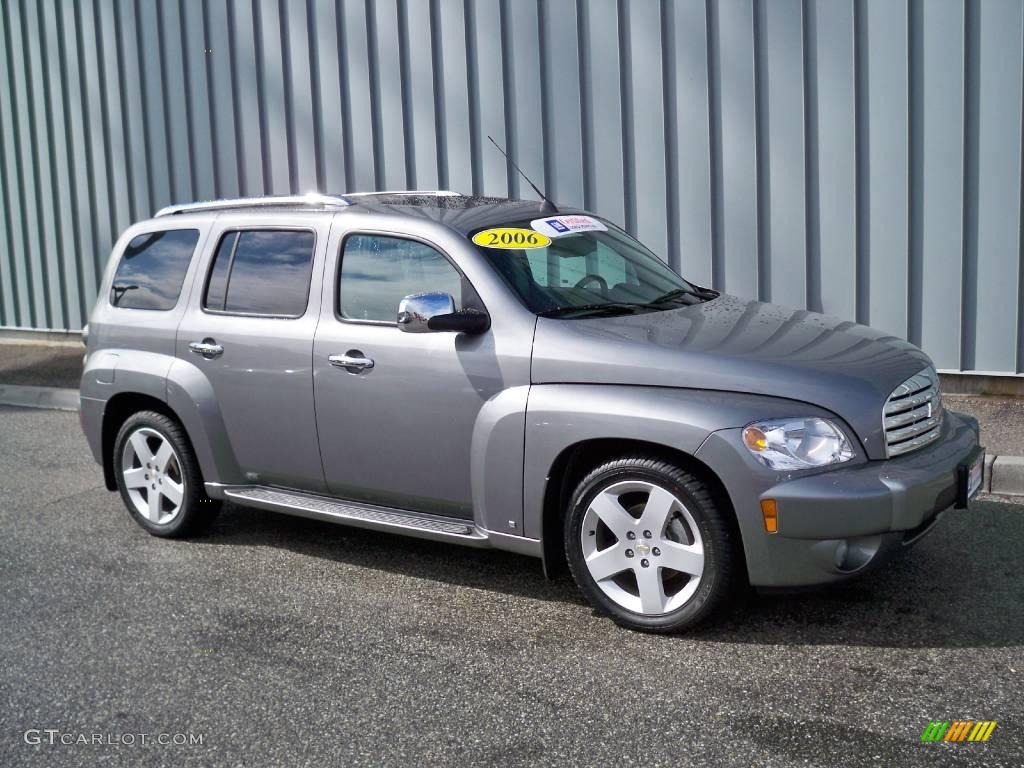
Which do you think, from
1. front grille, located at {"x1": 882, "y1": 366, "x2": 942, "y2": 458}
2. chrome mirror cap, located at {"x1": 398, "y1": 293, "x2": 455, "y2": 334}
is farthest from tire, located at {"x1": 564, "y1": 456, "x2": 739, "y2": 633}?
chrome mirror cap, located at {"x1": 398, "y1": 293, "x2": 455, "y2": 334}

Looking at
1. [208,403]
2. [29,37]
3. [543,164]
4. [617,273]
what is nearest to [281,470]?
[208,403]

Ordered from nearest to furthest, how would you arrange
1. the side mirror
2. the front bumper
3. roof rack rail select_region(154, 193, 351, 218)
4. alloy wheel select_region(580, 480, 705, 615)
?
the front bumper < alloy wheel select_region(580, 480, 705, 615) < the side mirror < roof rack rail select_region(154, 193, 351, 218)

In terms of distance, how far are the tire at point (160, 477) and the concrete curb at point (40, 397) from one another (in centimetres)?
402

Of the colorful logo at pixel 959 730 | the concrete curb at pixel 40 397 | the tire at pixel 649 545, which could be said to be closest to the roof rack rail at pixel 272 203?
the tire at pixel 649 545

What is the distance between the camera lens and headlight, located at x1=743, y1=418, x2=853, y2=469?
413 cm

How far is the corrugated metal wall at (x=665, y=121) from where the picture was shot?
786 cm

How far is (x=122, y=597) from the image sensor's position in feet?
16.8

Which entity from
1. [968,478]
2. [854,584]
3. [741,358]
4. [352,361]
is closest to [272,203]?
[352,361]

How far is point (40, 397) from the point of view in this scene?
33.2 feet

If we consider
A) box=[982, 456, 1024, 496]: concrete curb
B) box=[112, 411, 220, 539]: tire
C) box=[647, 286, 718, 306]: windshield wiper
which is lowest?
box=[982, 456, 1024, 496]: concrete curb

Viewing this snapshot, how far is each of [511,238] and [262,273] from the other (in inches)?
51.3

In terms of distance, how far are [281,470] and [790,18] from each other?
510 centimetres

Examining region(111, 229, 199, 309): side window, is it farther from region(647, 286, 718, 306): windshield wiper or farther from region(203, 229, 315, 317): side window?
region(647, 286, 718, 306): windshield wiper

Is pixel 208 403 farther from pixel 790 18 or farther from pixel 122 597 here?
pixel 790 18
